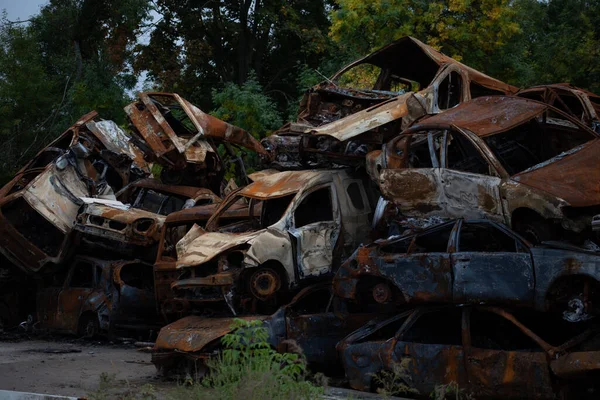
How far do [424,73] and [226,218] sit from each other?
5288 millimetres

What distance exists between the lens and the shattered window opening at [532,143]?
11.0 metres

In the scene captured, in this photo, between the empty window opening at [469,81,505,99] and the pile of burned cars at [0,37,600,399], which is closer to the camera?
the pile of burned cars at [0,37,600,399]

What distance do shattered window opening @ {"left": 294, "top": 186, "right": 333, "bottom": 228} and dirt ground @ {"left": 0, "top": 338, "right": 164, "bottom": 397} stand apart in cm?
273

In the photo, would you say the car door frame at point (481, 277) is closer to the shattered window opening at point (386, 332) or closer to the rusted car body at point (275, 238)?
the shattered window opening at point (386, 332)

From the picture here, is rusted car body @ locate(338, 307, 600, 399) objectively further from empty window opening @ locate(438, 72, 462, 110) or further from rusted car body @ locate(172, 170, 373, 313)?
empty window opening @ locate(438, 72, 462, 110)

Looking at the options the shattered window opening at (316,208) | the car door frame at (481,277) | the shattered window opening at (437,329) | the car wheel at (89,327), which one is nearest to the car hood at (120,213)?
the car wheel at (89,327)

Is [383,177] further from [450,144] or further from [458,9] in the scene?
[458,9]

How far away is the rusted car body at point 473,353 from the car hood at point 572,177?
1.24 meters

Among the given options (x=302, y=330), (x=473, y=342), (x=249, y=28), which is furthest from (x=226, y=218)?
(x=249, y=28)

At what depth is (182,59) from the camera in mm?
34750

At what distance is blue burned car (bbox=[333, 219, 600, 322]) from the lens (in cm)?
824

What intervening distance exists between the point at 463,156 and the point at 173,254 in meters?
4.59

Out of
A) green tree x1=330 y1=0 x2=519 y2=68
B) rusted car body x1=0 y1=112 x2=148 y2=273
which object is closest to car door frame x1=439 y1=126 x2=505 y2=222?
rusted car body x1=0 y1=112 x2=148 y2=273

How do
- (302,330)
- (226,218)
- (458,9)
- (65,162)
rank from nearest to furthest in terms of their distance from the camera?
(302,330)
(226,218)
(65,162)
(458,9)
